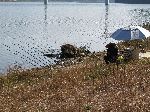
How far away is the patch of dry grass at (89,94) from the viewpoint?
1331 cm

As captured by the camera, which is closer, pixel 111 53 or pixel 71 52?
pixel 111 53

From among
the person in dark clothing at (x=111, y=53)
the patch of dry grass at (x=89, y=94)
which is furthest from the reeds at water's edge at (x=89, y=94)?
the person in dark clothing at (x=111, y=53)

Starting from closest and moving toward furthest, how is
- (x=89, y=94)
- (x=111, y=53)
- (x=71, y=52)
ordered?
(x=89, y=94) → (x=111, y=53) → (x=71, y=52)

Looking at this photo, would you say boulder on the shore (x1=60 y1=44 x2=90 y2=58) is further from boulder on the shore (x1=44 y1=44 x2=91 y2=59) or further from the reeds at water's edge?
the reeds at water's edge

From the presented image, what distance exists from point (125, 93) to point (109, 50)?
11226mm

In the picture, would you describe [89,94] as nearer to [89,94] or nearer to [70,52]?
[89,94]

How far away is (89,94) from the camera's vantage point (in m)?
15.7

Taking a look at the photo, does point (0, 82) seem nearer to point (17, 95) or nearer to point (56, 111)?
point (17, 95)

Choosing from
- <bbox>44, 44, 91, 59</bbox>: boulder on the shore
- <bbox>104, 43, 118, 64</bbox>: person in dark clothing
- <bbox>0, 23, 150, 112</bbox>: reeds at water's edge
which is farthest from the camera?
<bbox>44, 44, 91, 59</bbox>: boulder on the shore

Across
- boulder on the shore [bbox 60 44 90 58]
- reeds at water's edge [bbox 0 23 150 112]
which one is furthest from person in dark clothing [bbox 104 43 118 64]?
boulder on the shore [bbox 60 44 90 58]

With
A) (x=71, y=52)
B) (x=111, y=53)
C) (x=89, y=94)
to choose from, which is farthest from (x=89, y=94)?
(x=71, y=52)

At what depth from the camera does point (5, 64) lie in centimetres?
4525

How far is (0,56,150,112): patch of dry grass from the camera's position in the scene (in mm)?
13309

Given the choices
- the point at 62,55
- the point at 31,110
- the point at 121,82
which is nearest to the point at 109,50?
the point at 121,82
